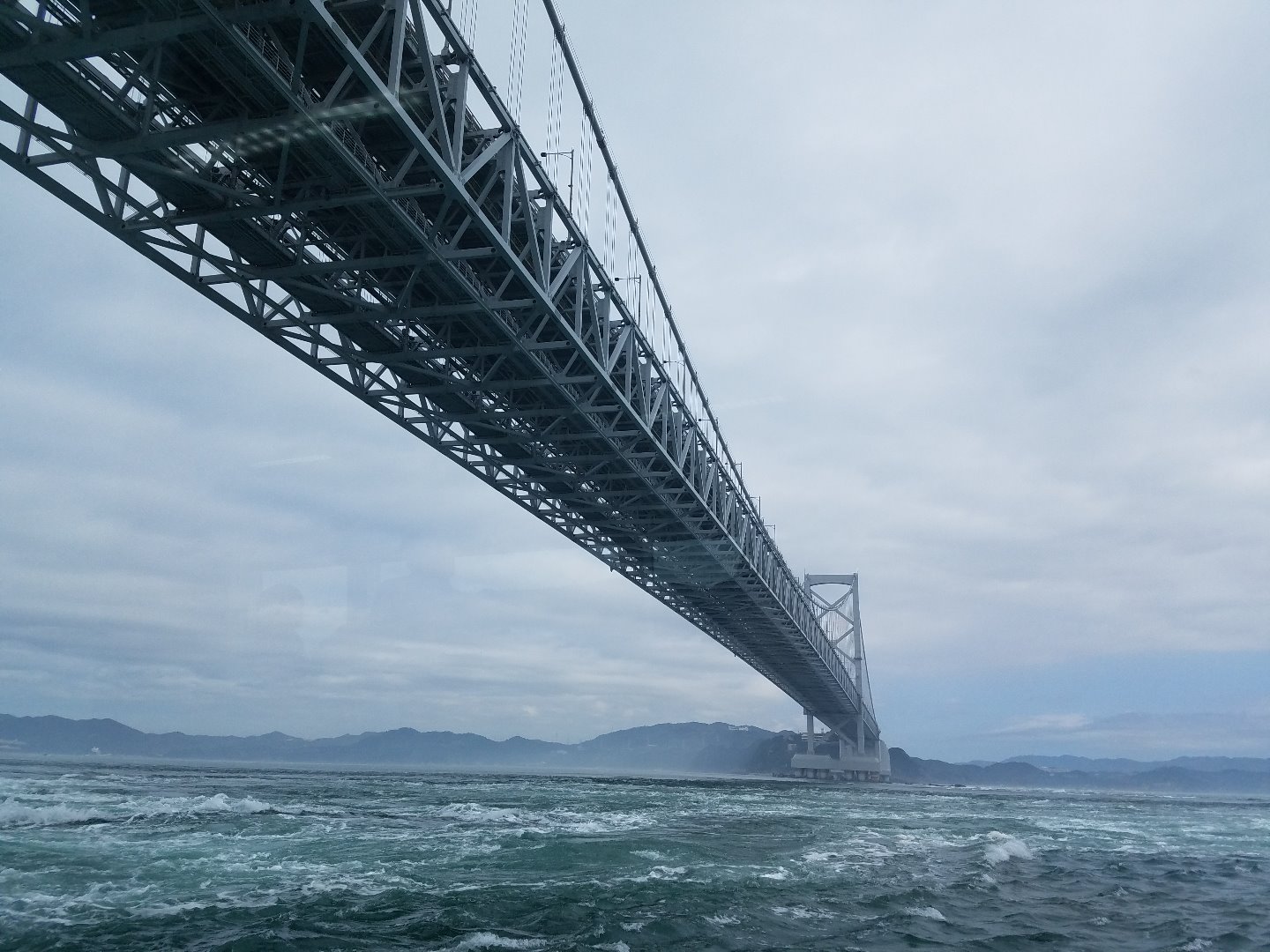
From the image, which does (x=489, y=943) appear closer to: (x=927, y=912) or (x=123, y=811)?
(x=927, y=912)

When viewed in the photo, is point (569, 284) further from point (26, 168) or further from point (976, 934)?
point (976, 934)

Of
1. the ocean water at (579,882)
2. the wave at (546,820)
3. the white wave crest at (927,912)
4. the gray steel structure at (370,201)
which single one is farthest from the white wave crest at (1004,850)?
the gray steel structure at (370,201)

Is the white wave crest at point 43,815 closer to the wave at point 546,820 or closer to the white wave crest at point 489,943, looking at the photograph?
the wave at point 546,820

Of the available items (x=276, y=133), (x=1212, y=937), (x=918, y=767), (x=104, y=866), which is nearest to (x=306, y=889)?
(x=104, y=866)

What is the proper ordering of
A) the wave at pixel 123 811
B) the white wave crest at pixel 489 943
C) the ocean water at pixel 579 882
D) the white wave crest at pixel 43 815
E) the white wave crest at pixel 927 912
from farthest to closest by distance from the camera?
the wave at pixel 123 811 < the white wave crest at pixel 43 815 < the white wave crest at pixel 927 912 < the ocean water at pixel 579 882 < the white wave crest at pixel 489 943

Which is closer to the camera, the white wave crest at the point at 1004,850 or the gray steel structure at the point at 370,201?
the gray steel structure at the point at 370,201
